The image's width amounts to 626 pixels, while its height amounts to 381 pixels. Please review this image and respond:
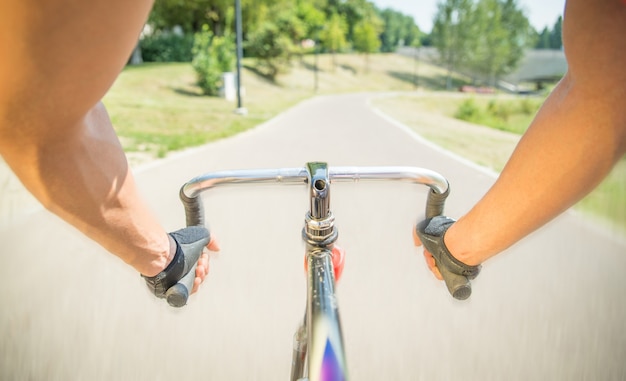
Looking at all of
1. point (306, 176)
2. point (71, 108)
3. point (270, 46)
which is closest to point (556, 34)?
point (306, 176)

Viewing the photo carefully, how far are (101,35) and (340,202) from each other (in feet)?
11.4

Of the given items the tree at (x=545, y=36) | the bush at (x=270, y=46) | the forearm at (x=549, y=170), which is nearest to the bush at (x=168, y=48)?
the bush at (x=270, y=46)

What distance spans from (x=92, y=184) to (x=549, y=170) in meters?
1.03

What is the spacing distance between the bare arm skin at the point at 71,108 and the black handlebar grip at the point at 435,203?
805mm

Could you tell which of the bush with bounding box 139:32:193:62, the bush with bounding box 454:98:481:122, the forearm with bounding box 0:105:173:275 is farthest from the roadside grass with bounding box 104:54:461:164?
the bush with bounding box 454:98:481:122

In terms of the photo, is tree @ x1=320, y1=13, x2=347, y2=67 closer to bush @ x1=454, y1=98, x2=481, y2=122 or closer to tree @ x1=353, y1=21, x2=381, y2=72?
tree @ x1=353, y1=21, x2=381, y2=72

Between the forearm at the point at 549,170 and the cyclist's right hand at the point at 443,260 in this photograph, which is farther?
the cyclist's right hand at the point at 443,260

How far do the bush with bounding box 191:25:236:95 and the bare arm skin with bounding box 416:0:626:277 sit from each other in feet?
56.4

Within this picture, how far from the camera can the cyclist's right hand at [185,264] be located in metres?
1.15

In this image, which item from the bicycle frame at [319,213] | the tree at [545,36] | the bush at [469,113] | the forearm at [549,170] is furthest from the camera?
the bush at [469,113]

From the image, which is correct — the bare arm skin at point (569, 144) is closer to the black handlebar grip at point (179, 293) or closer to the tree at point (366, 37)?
the black handlebar grip at point (179, 293)

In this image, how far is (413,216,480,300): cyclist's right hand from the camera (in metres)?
1.11

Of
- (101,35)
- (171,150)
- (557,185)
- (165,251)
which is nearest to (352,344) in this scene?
(165,251)

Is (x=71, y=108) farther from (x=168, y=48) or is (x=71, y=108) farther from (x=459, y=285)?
(x=168, y=48)
